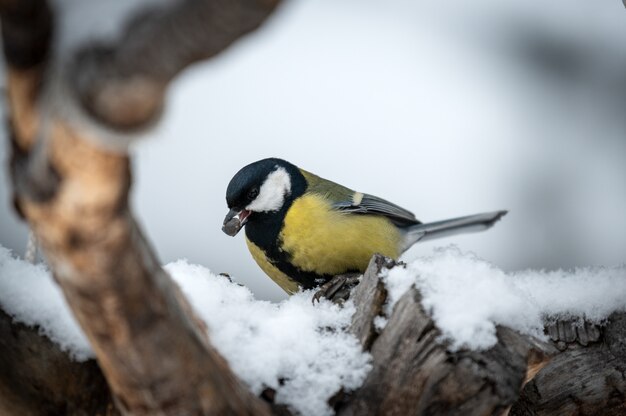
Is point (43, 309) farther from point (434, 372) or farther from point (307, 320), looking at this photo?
point (434, 372)

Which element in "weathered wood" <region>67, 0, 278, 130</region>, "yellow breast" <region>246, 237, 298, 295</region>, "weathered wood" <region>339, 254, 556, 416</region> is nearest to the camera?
"weathered wood" <region>67, 0, 278, 130</region>

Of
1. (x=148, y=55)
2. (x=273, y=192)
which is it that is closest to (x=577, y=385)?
(x=273, y=192)

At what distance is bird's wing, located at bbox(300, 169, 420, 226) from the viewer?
7.05 ft

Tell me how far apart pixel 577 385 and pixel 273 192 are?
3.35 feet

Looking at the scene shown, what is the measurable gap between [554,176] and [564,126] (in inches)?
6.9

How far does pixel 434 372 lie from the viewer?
109cm

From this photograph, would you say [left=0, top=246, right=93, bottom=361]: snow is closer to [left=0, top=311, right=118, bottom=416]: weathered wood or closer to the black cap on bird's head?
[left=0, top=311, right=118, bottom=416]: weathered wood

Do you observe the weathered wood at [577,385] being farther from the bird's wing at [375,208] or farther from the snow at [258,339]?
the bird's wing at [375,208]

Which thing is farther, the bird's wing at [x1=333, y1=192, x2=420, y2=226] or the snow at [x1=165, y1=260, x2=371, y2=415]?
the bird's wing at [x1=333, y1=192, x2=420, y2=226]

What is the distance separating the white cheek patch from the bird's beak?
0.9 inches

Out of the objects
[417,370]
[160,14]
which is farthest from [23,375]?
[160,14]

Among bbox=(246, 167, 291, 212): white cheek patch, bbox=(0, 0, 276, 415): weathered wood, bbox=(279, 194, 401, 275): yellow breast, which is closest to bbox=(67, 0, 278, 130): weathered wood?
bbox=(0, 0, 276, 415): weathered wood

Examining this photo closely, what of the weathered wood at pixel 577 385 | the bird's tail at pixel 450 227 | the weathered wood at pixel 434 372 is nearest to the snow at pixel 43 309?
the weathered wood at pixel 434 372

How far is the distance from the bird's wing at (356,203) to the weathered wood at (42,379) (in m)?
1.07
